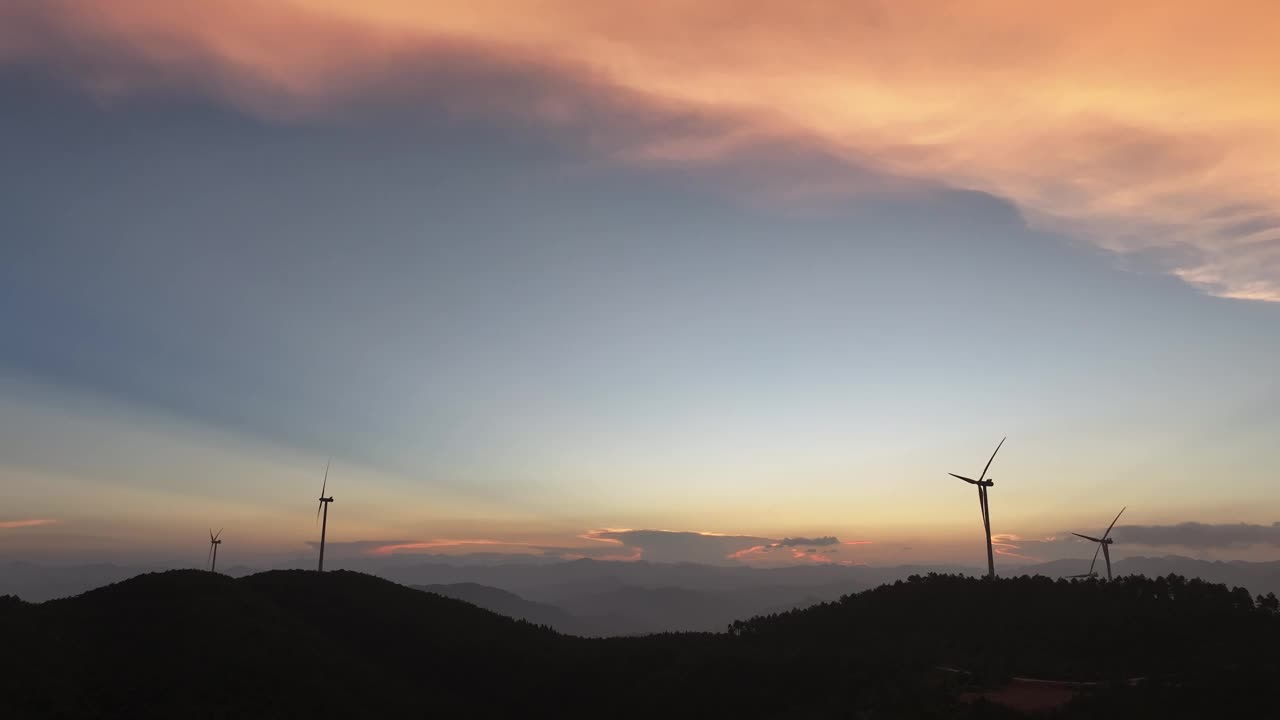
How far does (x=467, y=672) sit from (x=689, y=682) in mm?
22367

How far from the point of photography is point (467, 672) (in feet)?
220

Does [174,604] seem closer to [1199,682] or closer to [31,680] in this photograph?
[31,680]

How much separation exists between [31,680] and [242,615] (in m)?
17.5

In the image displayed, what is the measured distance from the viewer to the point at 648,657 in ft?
215

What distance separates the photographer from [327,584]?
86188 millimetres

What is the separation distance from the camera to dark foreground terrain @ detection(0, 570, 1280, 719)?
45.2 m

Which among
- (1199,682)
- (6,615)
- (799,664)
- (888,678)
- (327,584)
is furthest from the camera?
(327,584)

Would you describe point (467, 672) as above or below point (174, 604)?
below

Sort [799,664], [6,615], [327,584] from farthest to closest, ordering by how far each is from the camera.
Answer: [327,584]
[6,615]
[799,664]

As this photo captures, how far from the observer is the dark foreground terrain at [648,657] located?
4525 cm

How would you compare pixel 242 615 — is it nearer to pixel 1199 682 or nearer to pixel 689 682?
pixel 689 682

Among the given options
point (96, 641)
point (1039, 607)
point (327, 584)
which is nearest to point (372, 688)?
point (96, 641)

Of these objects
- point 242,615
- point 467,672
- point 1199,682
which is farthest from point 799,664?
point 242,615

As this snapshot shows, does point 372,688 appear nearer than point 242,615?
Yes
